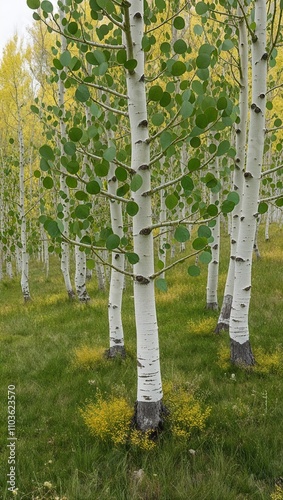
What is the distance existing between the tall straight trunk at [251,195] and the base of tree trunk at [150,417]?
1618 millimetres

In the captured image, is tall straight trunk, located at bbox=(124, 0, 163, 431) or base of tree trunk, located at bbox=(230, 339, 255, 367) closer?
tall straight trunk, located at bbox=(124, 0, 163, 431)

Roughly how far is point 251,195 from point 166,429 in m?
2.76

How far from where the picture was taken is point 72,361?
5.29m

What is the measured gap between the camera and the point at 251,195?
433cm

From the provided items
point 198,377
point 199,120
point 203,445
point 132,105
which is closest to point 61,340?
→ point 198,377

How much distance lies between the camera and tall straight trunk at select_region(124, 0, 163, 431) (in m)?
3.00

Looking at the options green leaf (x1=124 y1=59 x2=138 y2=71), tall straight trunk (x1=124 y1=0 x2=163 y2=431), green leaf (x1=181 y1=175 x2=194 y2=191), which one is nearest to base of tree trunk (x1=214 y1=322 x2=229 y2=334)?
tall straight trunk (x1=124 y1=0 x2=163 y2=431)

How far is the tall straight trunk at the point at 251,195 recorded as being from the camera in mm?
4074

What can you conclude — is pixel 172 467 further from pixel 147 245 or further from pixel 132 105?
pixel 132 105

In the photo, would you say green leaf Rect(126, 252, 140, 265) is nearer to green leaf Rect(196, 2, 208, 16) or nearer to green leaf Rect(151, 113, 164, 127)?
green leaf Rect(151, 113, 164, 127)

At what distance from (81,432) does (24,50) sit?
38.2ft

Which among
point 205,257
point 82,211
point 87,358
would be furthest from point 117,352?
point 82,211

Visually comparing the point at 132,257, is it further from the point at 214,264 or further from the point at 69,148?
the point at 214,264

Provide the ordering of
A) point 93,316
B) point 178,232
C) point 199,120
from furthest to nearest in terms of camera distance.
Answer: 1. point 93,316
2. point 178,232
3. point 199,120
